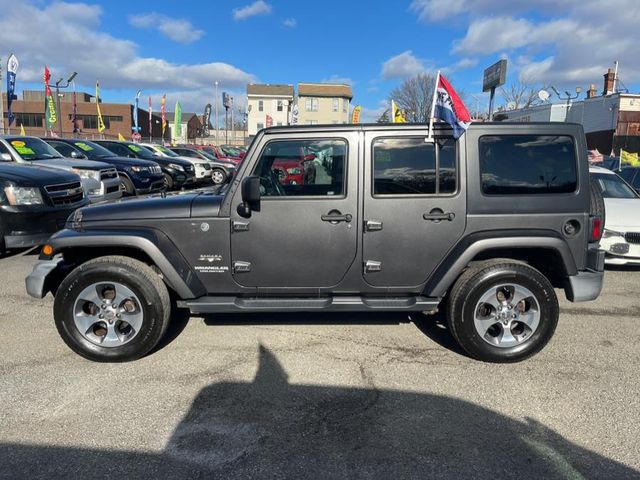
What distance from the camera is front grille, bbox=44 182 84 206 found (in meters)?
6.82

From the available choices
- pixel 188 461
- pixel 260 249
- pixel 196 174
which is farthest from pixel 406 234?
pixel 196 174

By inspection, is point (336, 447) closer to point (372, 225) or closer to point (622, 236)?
point (372, 225)

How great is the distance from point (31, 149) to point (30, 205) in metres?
4.00

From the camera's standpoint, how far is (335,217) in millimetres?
3803

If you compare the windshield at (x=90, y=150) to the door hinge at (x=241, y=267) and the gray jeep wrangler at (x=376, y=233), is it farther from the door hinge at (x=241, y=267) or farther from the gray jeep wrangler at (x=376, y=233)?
the door hinge at (x=241, y=267)

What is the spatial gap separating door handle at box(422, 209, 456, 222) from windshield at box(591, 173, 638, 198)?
526 centimetres

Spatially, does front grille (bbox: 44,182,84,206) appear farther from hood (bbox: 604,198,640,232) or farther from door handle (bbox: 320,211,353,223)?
hood (bbox: 604,198,640,232)

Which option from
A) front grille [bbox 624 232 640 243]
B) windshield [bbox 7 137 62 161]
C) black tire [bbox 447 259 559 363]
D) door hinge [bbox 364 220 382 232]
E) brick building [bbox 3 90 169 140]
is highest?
brick building [bbox 3 90 169 140]

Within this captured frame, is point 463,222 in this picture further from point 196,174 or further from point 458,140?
point 196,174

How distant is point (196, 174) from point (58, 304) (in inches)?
623

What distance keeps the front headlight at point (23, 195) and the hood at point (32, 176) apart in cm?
8

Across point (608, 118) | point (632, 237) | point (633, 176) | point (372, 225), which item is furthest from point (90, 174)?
point (608, 118)

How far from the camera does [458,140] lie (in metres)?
3.80

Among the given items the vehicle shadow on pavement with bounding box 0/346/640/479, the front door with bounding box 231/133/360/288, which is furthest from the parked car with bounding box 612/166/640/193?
the vehicle shadow on pavement with bounding box 0/346/640/479
